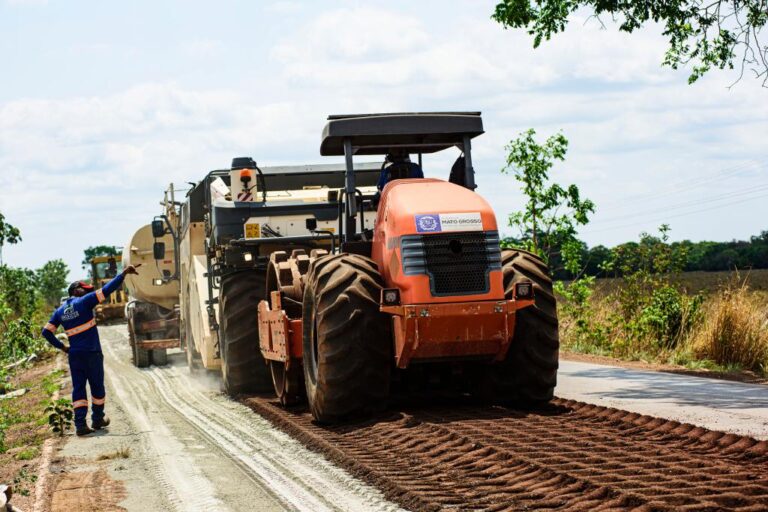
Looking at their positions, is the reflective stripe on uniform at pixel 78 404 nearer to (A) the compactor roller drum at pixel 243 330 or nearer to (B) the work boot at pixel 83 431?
(B) the work boot at pixel 83 431

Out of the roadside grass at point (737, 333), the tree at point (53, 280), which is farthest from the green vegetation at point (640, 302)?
the tree at point (53, 280)

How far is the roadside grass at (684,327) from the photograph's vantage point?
17.3m

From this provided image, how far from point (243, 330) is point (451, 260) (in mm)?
5277

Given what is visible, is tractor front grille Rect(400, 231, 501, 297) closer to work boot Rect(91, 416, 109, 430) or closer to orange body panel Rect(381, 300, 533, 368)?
orange body panel Rect(381, 300, 533, 368)

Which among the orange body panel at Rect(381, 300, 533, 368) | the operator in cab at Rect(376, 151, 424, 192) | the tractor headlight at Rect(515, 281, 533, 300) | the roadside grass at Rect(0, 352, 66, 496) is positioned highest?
the operator in cab at Rect(376, 151, 424, 192)

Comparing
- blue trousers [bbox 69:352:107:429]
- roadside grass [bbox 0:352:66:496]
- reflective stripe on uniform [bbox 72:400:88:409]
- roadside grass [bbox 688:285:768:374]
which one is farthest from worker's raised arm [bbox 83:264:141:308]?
roadside grass [bbox 688:285:768:374]

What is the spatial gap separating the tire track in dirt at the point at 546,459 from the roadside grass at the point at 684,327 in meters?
6.95

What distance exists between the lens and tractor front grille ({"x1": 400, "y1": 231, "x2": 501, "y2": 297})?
10219mm

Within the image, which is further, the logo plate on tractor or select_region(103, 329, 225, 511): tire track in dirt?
the logo plate on tractor


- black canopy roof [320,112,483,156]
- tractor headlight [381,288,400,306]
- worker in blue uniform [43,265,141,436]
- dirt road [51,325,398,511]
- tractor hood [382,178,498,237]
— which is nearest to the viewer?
dirt road [51,325,398,511]

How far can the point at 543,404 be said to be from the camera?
11.2 m

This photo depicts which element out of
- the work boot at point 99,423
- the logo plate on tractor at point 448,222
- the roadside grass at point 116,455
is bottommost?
the roadside grass at point 116,455

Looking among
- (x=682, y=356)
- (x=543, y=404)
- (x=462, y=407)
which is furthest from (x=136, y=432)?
(x=682, y=356)

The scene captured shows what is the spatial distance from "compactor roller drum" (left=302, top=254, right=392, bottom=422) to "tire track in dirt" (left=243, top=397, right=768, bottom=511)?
266 mm
